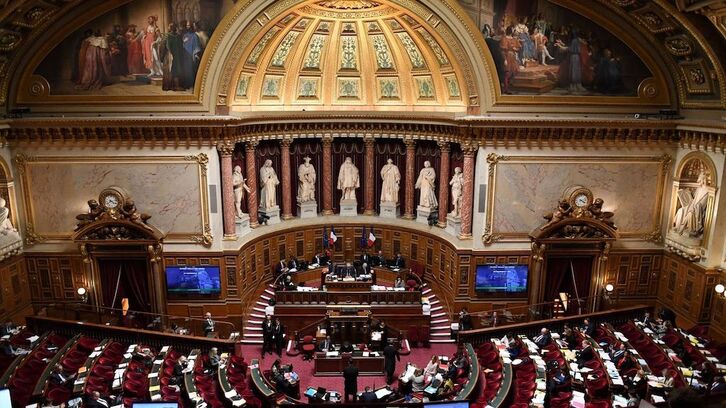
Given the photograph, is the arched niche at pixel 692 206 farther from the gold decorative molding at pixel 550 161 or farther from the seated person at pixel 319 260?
the seated person at pixel 319 260

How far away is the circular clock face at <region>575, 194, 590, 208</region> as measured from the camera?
23.1 meters

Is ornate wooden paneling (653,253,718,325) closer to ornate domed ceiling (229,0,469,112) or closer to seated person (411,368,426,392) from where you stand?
ornate domed ceiling (229,0,469,112)

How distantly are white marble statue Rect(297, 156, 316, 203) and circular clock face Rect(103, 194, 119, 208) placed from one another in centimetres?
964

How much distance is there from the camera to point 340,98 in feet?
92.6

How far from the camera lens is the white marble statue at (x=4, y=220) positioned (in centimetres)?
2189

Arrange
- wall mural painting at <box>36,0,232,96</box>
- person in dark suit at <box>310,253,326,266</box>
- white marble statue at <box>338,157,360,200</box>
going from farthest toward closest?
white marble statue at <box>338,157,360,200</box> < person in dark suit at <box>310,253,326,266</box> < wall mural painting at <box>36,0,232,96</box>

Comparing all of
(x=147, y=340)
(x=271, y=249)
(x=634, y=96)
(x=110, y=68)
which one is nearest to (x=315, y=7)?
(x=110, y=68)

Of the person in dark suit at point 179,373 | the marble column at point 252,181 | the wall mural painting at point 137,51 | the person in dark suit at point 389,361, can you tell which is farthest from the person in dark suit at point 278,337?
the wall mural painting at point 137,51

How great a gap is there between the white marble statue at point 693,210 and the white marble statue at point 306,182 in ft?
58.2

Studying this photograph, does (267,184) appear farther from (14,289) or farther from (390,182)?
(14,289)

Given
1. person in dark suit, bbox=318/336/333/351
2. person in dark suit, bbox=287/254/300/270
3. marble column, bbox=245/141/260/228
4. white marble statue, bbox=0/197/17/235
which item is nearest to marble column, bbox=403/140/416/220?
person in dark suit, bbox=287/254/300/270

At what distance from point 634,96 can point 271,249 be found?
18281 millimetres

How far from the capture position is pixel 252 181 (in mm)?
26547

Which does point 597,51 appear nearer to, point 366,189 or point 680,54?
point 680,54
